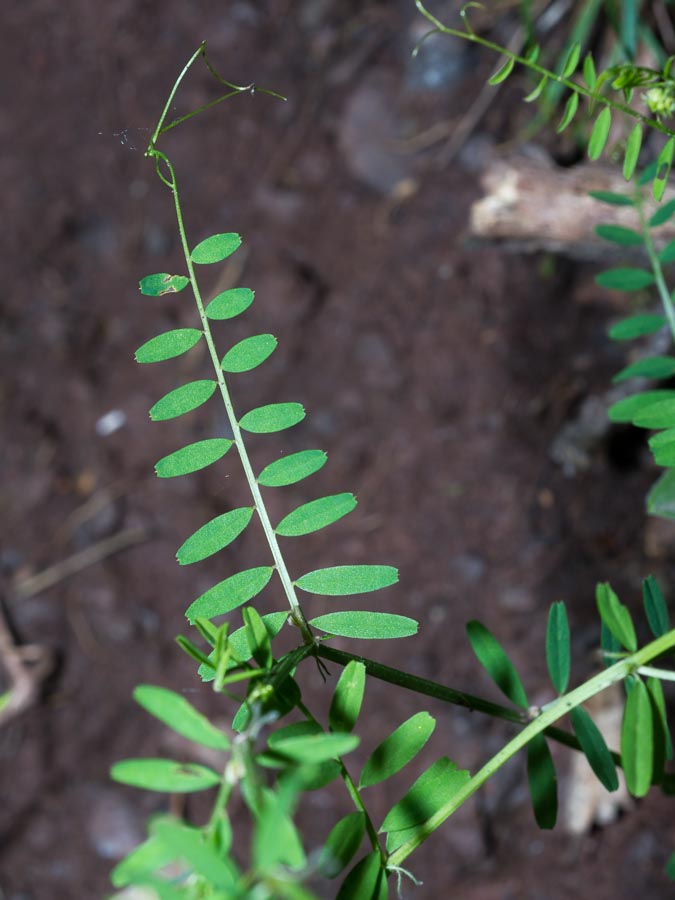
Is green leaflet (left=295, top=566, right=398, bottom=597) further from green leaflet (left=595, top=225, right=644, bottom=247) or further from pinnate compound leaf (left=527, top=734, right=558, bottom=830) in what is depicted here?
green leaflet (left=595, top=225, right=644, bottom=247)

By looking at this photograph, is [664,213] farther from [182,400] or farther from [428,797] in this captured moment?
[428,797]

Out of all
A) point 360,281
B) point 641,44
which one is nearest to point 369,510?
point 360,281

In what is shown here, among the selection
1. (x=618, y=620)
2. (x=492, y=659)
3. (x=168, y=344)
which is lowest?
(x=492, y=659)

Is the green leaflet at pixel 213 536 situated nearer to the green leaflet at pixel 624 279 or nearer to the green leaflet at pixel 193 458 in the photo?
the green leaflet at pixel 193 458

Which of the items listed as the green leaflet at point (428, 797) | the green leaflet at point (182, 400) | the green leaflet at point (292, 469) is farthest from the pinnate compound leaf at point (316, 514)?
the green leaflet at point (428, 797)

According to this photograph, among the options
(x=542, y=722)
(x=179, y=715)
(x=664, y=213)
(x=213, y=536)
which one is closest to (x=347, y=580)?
(x=213, y=536)

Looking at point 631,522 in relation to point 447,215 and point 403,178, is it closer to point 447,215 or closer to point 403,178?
point 447,215
